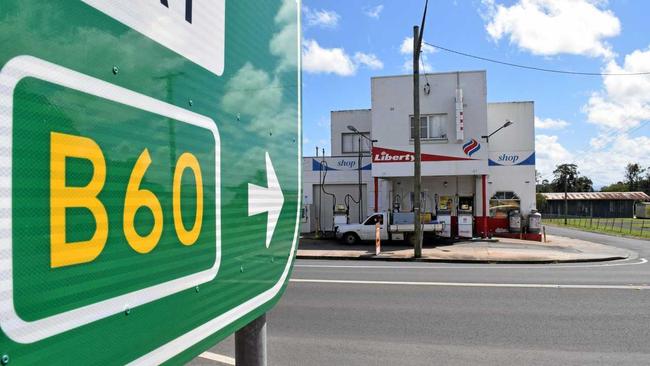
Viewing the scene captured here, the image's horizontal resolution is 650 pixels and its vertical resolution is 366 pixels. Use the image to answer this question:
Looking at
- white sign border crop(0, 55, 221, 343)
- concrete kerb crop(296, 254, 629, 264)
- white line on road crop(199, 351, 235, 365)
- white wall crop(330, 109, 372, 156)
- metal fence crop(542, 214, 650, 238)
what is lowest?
metal fence crop(542, 214, 650, 238)

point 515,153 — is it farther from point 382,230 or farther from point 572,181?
point 572,181

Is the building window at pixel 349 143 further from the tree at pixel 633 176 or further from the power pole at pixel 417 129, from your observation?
the tree at pixel 633 176

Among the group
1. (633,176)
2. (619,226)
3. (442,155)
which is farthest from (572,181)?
(442,155)

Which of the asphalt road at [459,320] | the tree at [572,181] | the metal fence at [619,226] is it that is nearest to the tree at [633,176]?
the tree at [572,181]

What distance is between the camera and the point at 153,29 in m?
0.90

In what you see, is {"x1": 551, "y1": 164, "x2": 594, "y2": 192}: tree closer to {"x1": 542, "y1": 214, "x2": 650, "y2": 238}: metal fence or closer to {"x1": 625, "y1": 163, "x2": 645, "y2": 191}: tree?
{"x1": 625, "y1": 163, "x2": 645, "y2": 191}: tree

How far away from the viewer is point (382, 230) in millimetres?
20266

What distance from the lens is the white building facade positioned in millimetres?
21375

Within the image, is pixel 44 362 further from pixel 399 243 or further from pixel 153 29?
pixel 399 243

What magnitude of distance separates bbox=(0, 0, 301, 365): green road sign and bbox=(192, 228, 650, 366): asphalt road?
4462mm

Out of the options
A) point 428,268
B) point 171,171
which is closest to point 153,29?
point 171,171

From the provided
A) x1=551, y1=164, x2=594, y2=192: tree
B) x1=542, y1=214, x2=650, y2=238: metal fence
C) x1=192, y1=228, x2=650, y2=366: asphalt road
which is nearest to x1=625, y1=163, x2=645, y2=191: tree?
x1=551, y1=164, x2=594, y2=192: tree

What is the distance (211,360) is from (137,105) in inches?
194

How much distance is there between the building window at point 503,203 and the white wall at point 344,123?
751cm
